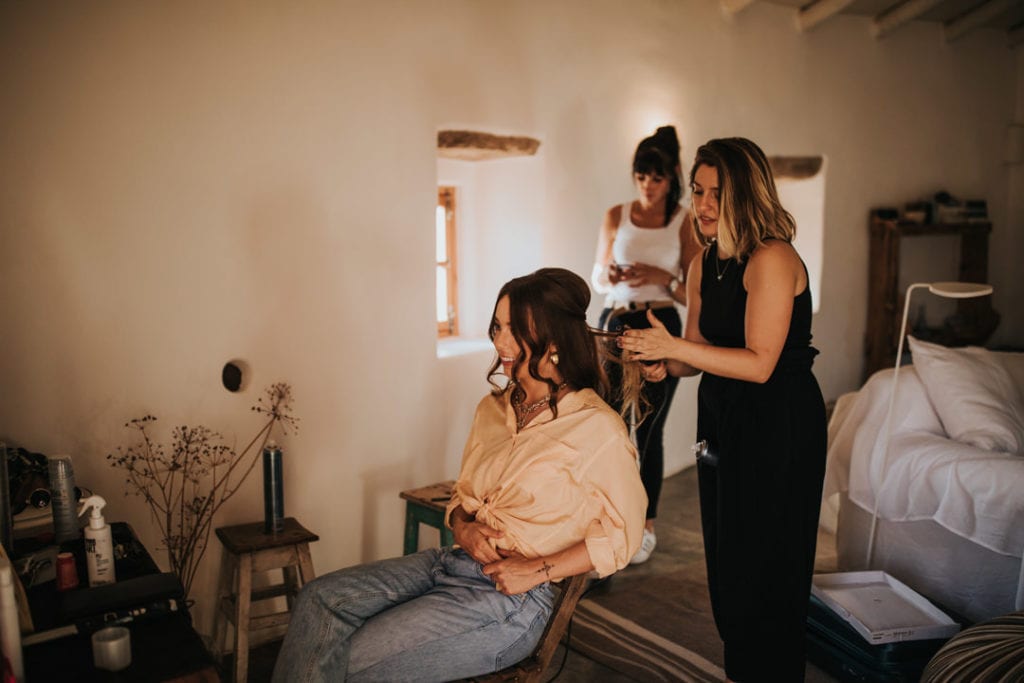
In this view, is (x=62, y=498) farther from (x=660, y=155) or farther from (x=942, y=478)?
(x=942, y=478)

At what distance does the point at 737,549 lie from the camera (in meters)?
2.14

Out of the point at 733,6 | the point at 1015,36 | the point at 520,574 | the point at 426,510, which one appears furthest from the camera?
the point at 1015,36

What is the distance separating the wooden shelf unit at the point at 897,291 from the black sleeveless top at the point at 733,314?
152 inches

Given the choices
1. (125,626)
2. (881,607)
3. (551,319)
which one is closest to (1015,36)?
(881,607)

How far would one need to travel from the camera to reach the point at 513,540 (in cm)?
183

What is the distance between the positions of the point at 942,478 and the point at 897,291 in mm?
3279

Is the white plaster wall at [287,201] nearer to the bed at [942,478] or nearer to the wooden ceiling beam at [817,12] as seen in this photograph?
the wooden ceiling beam at [817,12]

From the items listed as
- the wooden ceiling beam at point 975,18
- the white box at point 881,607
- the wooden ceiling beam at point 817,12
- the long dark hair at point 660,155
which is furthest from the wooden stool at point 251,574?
the wooden ceiling beam at point 975,18

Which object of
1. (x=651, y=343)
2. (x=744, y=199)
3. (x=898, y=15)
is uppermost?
(x=898, y=15)

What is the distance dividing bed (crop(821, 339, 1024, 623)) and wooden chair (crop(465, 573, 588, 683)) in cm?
147

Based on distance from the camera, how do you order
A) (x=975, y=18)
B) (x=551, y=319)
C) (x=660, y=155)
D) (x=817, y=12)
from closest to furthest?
(x=551, y=319)
(x=660, y=155)
(x=817, y=12)
(x=975, y=18)

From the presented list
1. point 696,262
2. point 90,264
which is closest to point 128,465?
point 90,264

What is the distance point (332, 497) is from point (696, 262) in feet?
5.05

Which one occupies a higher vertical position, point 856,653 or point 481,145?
point 481,145
